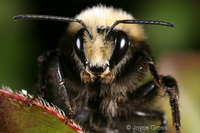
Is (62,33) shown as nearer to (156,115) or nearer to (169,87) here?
(156,115)

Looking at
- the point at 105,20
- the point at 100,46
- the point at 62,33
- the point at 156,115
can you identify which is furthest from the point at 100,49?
the point at 62,33

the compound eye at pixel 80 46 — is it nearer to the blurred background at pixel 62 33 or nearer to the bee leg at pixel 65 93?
the bee leg at pixel 65 93

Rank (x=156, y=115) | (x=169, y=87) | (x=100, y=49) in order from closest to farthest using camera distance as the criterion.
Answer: (x=100, y=49) → (x=169, y=87) → (x=156, y=115)

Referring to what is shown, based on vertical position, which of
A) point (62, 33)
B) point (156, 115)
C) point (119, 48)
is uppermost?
point (119, 48)

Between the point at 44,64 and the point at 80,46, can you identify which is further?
the point at 44,64

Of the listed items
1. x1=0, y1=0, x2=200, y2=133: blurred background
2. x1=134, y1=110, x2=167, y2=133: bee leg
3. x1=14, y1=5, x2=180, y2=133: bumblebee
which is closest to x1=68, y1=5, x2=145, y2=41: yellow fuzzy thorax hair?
x1=14, y1=5, x2=180, y2=133: bumblebee

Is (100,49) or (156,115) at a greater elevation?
(100,49)

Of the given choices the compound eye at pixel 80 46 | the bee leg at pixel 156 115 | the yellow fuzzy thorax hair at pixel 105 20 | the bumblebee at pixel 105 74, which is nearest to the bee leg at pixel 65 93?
the bumblebee at pixel 105 74

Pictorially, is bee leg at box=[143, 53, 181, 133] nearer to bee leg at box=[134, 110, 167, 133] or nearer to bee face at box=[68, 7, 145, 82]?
bee face at box=[68, 7, 145, 82]
